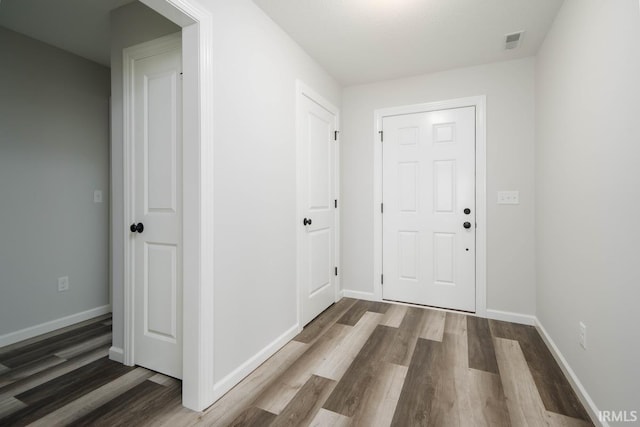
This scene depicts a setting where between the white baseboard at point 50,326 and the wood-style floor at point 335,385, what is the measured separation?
0.10 meters

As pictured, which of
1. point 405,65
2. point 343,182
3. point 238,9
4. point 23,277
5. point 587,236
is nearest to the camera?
point 587,236

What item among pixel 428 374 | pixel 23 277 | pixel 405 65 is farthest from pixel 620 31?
pixel 23 277

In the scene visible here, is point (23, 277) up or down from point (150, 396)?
up

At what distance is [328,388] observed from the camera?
177 cm

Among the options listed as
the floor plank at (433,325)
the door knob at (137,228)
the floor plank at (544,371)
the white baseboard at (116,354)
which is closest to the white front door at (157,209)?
the door knob at (137,228)

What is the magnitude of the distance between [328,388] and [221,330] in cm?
73

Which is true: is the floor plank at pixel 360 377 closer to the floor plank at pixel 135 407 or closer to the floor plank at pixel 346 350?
the floor plank at pixel 346 350

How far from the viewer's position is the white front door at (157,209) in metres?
1.86

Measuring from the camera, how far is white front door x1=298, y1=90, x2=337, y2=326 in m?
2.68

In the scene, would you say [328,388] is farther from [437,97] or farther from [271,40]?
[437,97]

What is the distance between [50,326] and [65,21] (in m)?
2.60

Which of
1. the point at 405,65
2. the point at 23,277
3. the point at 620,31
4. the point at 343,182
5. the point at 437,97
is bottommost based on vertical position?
the point at 23,277

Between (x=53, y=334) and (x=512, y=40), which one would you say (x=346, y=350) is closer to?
(x=53, y=334)

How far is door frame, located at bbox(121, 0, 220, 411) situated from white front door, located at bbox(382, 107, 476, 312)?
2.20 m
